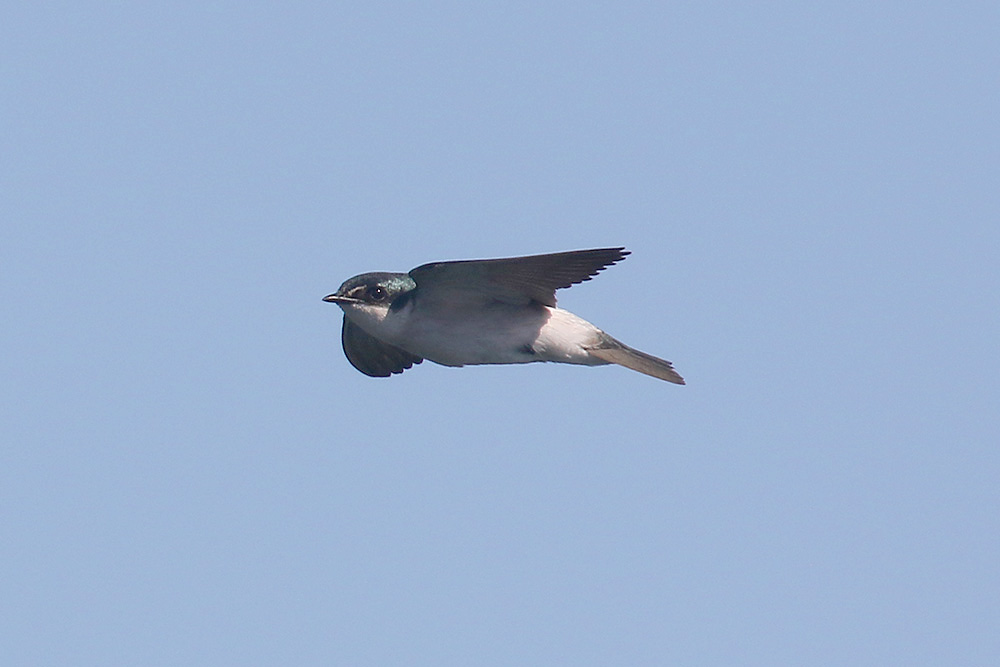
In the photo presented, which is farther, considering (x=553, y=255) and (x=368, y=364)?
(x=368, y=364)

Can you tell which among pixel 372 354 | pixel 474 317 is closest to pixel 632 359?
pixel 474 317

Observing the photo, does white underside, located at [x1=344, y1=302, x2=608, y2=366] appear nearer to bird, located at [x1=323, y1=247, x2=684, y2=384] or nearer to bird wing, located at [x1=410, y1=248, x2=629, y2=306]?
bird, located at [x1=323, y1=247, x2=684, y2=384]

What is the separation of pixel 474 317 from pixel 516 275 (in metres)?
0.70

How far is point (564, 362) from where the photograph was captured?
15.0m

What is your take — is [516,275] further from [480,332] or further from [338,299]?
[338,299]

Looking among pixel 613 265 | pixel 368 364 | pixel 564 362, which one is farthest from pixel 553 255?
pixel 368 364

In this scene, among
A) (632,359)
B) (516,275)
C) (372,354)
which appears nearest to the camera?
(516,275)

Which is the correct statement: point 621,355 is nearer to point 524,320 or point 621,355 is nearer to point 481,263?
point 524,320

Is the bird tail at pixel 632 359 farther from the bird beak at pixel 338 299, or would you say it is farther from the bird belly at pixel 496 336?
the bird beak at pixel 338 299

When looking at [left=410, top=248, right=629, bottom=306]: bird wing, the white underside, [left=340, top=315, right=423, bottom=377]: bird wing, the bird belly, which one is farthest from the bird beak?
[left=340, top=315, right=423, bottom=377]: bird wing

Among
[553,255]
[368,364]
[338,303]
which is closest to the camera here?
[553,255]

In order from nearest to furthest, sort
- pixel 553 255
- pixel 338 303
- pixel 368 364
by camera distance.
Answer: pixel 553 255 → pixel 338 303 → pixel 368 364

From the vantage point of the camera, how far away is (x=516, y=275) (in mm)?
14172

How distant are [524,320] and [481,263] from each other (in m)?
1.03
